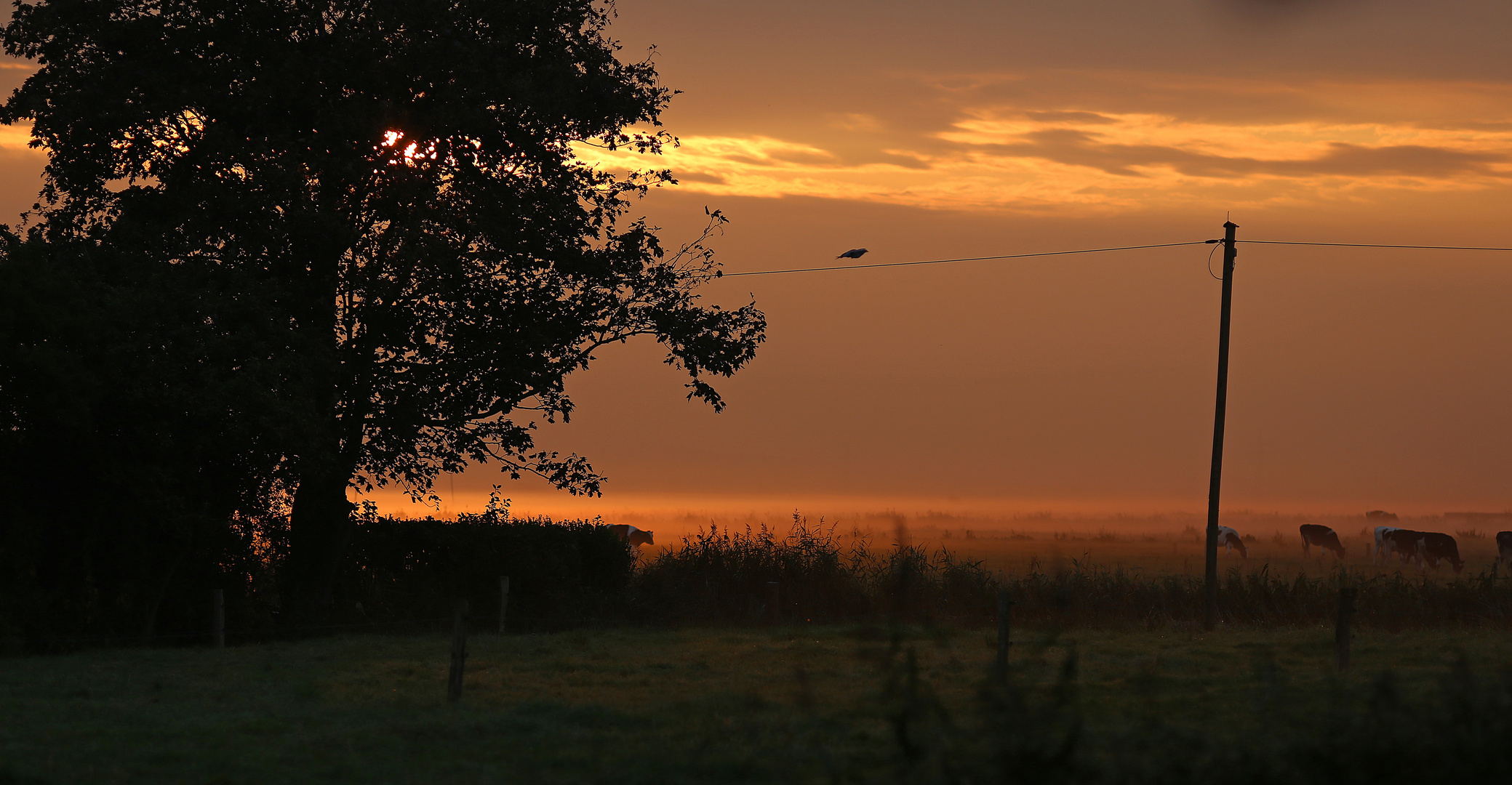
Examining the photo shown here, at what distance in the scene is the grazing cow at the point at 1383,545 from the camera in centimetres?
5969

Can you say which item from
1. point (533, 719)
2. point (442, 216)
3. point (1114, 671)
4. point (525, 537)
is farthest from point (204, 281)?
point (1114, 671)

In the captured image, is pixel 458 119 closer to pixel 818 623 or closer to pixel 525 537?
pixel 525 537

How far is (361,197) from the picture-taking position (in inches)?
1070

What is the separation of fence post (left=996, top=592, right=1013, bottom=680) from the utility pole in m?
A: 11.0

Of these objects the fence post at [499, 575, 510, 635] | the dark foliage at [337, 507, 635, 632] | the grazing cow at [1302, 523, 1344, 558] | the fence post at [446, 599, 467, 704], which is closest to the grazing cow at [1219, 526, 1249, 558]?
the grazing cow at [1302, 523, 1344, 558]

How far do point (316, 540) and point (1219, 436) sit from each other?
19.8 m

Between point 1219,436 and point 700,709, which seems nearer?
point 700,709

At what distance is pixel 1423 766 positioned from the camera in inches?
301

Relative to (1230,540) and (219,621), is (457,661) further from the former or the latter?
(1230,540)

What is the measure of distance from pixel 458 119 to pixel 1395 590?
2282cm

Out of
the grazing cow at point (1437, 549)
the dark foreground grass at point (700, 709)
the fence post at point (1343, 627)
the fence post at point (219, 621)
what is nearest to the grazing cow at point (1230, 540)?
the grazing cow at point (1437, 549)

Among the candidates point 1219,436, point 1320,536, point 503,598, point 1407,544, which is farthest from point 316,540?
point 1320,536

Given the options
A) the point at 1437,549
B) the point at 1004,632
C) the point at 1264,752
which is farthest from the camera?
the point at 1437,549

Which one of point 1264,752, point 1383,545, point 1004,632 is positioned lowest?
point 1004,632
